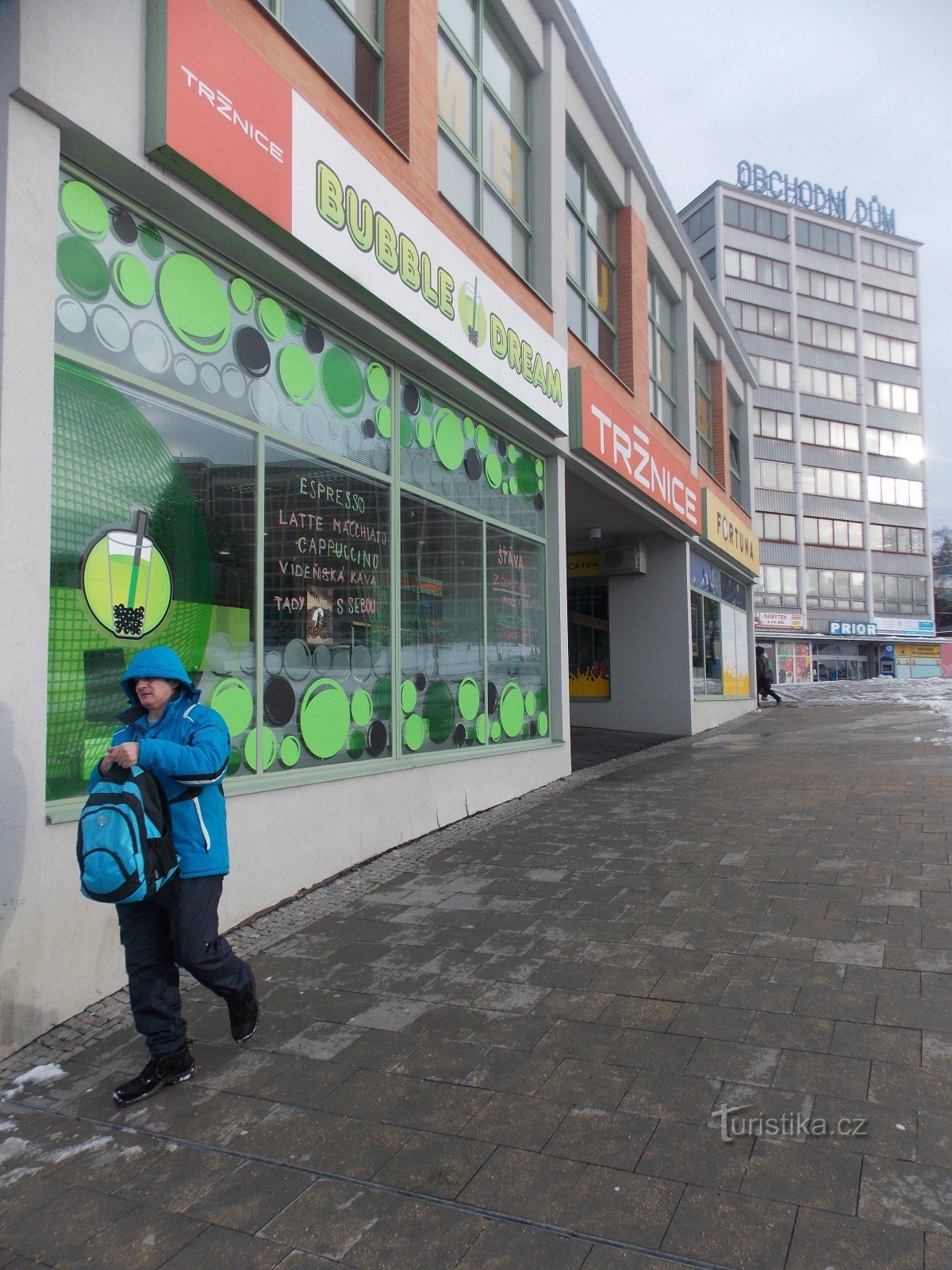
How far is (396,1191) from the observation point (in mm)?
2529

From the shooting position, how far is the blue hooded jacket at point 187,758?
125 inches

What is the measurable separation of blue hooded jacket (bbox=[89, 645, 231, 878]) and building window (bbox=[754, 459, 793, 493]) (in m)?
51.0

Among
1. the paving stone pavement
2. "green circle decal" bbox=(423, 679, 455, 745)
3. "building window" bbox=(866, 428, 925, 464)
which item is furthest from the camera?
"building window" bbox=(866, 428, 925, 464)

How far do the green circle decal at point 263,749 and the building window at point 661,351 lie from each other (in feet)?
33.4

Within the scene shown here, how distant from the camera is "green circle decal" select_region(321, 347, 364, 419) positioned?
6.20 meters

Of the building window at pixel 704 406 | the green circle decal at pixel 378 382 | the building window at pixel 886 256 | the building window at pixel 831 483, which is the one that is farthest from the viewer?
the building window at pixel 886 256

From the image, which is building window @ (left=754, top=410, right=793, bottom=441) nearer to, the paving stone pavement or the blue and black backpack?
the paving stone pavement

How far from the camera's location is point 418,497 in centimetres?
729

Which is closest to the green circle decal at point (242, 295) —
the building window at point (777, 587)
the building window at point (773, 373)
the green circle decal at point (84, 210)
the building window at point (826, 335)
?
the green circle decal at point (84, 210)

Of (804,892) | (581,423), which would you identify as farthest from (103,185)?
(581,423)

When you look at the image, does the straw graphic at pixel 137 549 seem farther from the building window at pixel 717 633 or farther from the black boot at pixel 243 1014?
the building window at pixel 717 633

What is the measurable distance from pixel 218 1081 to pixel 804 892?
3319 millimetres

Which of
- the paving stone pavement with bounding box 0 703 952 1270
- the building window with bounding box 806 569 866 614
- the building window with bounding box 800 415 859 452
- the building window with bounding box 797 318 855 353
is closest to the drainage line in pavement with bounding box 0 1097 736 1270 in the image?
the paving stone pavement with bounding box 0 703 952 1270

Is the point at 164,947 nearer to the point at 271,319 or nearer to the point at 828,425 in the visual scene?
the point at 271,319
